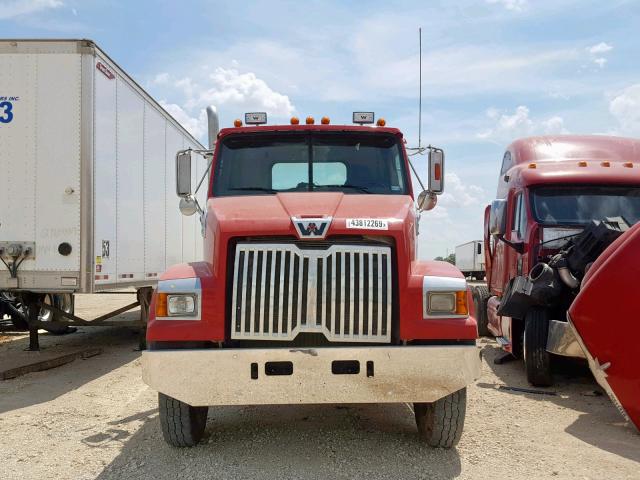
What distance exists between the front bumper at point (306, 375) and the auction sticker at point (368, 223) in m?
0.84

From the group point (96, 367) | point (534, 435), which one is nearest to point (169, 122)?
point (96, 367)

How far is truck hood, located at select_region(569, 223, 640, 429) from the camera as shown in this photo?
452 centimetres

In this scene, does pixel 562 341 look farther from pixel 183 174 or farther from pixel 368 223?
pixel 183 174

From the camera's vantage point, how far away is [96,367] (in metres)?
8.61

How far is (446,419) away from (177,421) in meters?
1.93

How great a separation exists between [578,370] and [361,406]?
11.9 feet

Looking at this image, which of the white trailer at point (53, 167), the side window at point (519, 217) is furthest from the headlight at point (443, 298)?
the white trailer at point (53, 167)

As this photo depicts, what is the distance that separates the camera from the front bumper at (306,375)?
4172 millimetres

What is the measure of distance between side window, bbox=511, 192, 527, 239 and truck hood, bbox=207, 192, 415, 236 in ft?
10.9

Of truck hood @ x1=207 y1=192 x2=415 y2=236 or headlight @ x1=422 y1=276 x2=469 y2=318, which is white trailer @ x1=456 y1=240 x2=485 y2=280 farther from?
headlight @ x1=422 y1=276 x2=469 y2=318

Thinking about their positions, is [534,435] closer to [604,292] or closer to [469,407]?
[469,407]

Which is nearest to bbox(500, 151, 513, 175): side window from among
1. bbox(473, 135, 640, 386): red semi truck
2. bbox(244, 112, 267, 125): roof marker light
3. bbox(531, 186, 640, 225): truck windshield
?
bbox(473, 135, 640, 386): red semi truck

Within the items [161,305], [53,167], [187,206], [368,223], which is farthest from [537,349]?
[53,167]

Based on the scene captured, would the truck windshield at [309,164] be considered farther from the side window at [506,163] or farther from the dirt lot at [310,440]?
the side window at [506,163]
